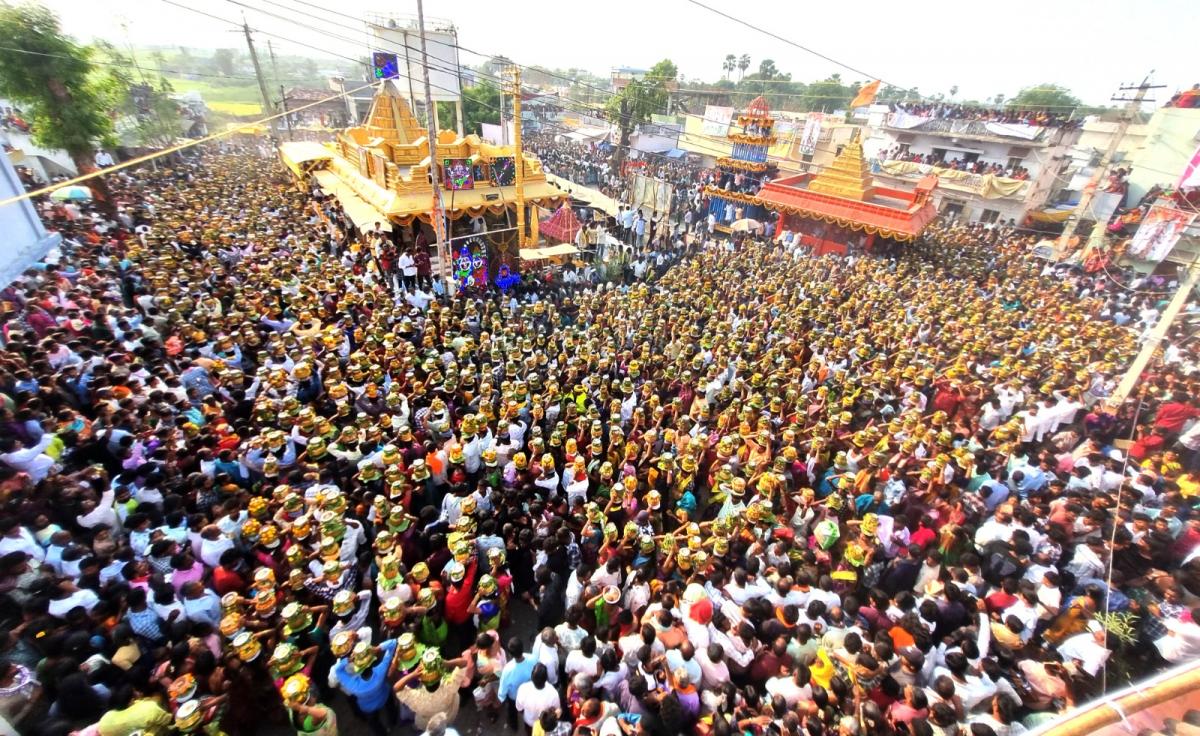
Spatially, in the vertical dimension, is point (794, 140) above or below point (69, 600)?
above

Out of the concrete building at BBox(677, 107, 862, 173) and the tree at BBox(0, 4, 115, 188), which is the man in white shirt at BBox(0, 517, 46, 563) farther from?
the concrete building at BBox(677, 107, 862, 173)

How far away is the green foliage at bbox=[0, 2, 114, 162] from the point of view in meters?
12.7

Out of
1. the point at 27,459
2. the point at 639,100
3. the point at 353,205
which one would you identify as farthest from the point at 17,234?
the point at 639,100

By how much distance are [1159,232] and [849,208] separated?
10.2 meters

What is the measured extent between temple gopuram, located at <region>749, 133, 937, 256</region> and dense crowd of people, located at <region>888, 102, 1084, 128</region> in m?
13.0

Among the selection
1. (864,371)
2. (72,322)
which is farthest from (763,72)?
(72,322)

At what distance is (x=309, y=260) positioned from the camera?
37.3 feet

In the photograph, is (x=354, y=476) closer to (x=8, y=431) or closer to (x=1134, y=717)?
(x=8, y=431)

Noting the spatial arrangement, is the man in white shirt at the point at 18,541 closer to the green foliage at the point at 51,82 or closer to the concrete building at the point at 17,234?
the concrete building at the point at 17,234

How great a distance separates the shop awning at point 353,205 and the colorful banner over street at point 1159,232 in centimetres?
2439

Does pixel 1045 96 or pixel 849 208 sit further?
pixel 1045 96

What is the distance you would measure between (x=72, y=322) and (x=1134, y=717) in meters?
12.3

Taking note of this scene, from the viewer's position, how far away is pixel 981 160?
26.0 metres

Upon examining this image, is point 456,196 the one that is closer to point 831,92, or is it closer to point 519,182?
point 519,182
